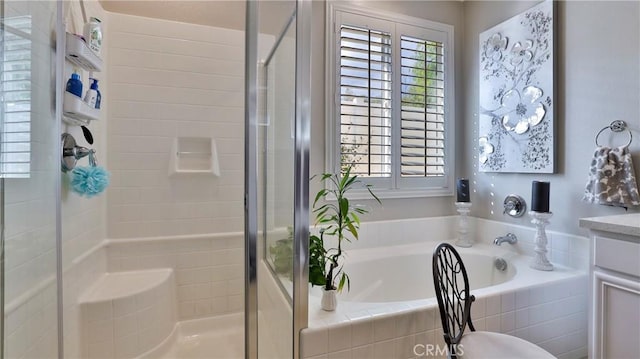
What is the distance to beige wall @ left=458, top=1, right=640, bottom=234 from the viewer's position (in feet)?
5.44

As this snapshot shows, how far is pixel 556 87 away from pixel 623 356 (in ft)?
4.97

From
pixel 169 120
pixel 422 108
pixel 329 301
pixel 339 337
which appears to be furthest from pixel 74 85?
pixel 422 108

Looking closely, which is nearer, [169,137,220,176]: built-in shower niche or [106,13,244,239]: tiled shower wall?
[106,13,244,239]: tiled shower wall

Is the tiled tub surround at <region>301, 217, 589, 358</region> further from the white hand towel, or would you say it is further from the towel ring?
the towel ring

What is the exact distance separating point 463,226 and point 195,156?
215cm

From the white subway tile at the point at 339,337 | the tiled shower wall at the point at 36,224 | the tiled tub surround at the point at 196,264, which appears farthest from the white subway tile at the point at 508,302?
the tiled shower wall at the point at 36,224

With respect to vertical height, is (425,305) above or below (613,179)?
below

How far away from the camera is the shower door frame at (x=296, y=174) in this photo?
1.20m

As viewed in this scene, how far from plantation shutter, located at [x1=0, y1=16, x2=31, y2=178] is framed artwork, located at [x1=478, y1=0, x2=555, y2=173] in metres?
2.72

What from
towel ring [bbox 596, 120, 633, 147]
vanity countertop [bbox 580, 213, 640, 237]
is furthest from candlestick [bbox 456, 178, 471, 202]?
vanity countertop [bbox 580, 213, 640, 237]

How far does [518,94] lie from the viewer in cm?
218

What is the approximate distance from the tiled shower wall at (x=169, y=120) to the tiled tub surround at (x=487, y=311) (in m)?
1.20

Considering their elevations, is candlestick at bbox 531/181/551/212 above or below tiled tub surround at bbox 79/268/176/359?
above

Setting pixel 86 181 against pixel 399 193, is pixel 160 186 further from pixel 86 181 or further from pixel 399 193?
pixel 399 193
